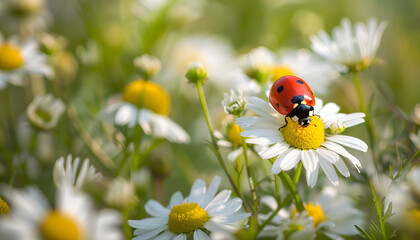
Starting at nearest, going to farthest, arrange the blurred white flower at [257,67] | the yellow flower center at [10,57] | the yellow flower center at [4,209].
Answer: the yellow flower center at [4,209]
the blurred white flower at [257,67]
the yellow flower center at [10,57]

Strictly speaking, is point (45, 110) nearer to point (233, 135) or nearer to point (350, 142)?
point (233, 135)

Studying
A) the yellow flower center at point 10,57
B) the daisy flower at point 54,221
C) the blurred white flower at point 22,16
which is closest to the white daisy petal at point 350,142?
the daisy flower at point 54,221

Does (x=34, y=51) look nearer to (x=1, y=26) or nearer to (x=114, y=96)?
(x=114, y=96)

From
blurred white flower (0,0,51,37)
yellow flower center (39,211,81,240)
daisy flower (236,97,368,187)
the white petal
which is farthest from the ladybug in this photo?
blurred white flower (0,0,51,37)

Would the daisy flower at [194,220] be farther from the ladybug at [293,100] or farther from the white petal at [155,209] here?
the ladybug at [293,100]

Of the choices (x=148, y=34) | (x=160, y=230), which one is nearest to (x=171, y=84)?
(x=148, y=34)

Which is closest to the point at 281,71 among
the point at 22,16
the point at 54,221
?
the point at 54,221
